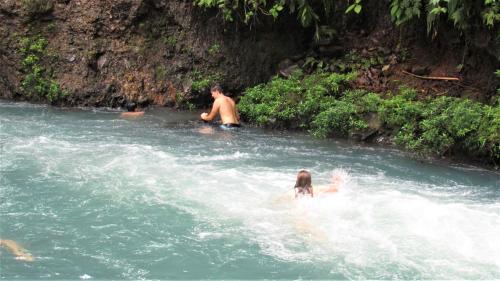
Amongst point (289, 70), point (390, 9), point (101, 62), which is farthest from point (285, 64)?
point (101, 62)

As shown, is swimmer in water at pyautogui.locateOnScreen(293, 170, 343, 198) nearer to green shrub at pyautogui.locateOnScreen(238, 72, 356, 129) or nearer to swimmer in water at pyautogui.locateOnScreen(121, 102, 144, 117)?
green shrub at pyautogui.locateOnScreen(238, 72, 356, 129)

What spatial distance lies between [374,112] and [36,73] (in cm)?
830

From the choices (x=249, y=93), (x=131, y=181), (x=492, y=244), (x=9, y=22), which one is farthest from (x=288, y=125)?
(x=9, y=22)

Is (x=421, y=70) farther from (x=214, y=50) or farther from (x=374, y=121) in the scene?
(x=214, y=50)

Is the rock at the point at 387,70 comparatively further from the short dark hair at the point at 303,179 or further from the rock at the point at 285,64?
the short dark hair at the point at 303,179

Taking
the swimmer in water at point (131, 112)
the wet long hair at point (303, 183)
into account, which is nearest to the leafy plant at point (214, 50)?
the swimmer in water at point (131, 112)

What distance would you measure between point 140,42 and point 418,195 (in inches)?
356

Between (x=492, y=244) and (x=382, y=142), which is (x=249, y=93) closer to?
(x=382, y=142)

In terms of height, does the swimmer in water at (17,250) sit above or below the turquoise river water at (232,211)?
below

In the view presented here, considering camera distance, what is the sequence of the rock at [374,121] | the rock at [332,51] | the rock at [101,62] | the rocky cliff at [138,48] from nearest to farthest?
the rock at [374,121], the rock at [332,51], the rocky cliff at [138,48], the rock at [101,62]

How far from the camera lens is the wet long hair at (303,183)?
7380 mm

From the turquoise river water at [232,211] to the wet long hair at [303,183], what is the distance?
0.42ft

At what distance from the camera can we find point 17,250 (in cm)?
620

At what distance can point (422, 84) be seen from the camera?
12.0 metres
